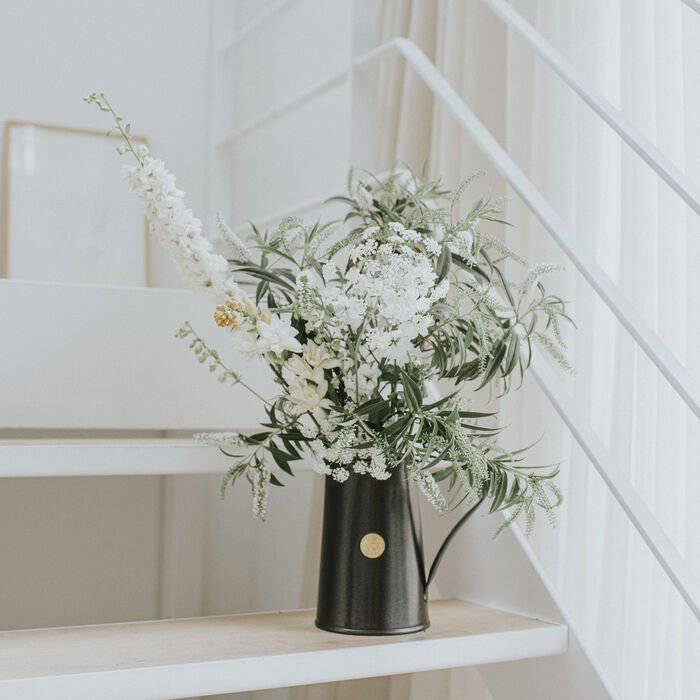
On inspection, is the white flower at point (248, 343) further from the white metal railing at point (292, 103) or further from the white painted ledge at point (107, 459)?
the white metal railing at point (292, 103)

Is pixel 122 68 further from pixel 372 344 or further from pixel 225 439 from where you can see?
pixel 372 344

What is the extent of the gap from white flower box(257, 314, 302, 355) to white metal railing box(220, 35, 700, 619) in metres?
0.32

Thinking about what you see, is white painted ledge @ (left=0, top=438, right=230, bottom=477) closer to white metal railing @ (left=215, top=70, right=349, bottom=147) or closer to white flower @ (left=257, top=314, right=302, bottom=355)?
white flower @ (left=257, top=314, right=302, bottom=355)

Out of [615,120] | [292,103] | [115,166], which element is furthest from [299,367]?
[115,166]

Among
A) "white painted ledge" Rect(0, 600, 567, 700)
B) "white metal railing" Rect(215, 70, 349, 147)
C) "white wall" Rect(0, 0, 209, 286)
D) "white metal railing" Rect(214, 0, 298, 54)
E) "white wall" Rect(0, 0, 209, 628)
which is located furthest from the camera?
"white wall" Rect(0, 0, 209, 286)

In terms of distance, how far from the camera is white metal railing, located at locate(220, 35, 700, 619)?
0.90 metres

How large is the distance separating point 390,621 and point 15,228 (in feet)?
5.34

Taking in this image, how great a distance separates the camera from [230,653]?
36.0 inches

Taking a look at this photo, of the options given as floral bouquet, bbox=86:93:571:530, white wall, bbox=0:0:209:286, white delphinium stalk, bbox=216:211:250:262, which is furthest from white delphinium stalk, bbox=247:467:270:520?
white wall, bbox=0:0:209:286


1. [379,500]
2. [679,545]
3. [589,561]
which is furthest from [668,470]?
[379,500]

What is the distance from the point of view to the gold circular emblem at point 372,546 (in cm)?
98

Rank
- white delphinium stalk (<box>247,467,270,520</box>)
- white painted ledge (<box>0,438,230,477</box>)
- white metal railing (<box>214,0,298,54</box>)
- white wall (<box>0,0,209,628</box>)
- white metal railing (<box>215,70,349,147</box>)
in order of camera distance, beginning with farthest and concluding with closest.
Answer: white wall (<box>0,0,209,628</box>), white metal railing (<box>214,0,298,54</box>), white metal railing (<box>215,70,349,147</box>), white painted ledge (<box>0,438,230,477</box>), white delphinium stalk (<box>247,467,270,520</box>)

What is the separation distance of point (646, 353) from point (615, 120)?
26 cm

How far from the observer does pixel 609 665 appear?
4.38 feet
